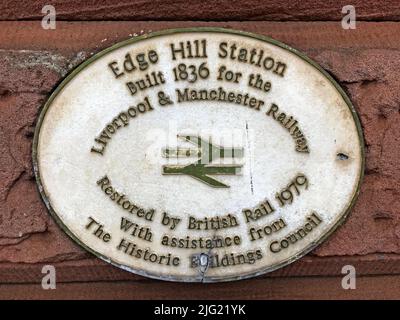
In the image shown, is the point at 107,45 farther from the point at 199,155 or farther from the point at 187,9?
the point at 199,155

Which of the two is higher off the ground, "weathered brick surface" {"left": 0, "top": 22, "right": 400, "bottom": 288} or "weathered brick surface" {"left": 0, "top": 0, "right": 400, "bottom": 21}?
"weathered brick surface" {"left": 0, "top": 0, "right": 400, "bottom": 21}

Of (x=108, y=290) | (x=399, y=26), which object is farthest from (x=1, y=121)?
(x=399, y=26)

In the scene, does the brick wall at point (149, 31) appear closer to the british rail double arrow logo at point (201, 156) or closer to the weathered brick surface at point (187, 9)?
the weathered brick surface at point (187, 9)

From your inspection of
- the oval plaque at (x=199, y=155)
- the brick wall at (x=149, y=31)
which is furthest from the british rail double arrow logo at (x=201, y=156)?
the brick wall at (x=149, y=31)

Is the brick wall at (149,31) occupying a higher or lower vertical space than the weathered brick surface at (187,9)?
lower

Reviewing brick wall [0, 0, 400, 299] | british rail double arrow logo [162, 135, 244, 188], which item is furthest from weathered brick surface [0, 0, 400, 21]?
british rail double arrow logo [162, 135, 244, 188]

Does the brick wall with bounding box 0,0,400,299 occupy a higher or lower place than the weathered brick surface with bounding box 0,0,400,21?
lower

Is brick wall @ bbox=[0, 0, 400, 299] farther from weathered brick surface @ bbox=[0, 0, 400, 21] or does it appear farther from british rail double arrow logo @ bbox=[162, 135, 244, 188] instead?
british rail double arrow logo @ bbox=[162, 135, 244, 188]
